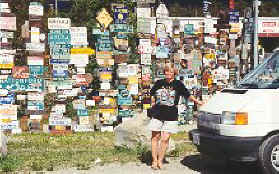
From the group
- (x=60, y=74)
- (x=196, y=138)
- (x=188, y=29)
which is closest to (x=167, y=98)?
(x=196, y=138)

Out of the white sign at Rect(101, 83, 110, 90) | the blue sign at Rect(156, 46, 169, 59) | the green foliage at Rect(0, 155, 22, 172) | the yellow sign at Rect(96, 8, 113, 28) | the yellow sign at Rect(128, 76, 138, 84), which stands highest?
the yellow sign at Rect(96, 8, 113, 28)

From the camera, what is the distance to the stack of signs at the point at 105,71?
13422 millimetres

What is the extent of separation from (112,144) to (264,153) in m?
4.77

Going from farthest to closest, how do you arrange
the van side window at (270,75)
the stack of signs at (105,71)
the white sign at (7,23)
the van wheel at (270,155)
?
the stack of signs at (105,71) < the white sign at (7,23) < the van side window at (270,75) < the van wheel at (270,155)

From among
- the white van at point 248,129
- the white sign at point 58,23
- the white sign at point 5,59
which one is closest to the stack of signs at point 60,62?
the white sign at point 58,23

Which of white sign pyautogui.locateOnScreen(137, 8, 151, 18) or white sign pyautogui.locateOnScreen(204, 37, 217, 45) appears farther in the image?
white sign pyautogui.locateOnScreen(204, 37, 217, 45)

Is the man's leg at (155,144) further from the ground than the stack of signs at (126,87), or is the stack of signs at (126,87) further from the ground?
the stack of signs at (126,87)

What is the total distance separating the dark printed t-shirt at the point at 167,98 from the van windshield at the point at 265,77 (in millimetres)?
1136

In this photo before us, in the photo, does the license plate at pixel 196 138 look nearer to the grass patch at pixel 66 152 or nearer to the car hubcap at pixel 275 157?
the car hubcap at pixel 275 157

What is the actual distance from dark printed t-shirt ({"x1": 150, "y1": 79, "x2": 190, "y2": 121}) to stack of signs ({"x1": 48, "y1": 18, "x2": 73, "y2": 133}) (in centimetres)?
516

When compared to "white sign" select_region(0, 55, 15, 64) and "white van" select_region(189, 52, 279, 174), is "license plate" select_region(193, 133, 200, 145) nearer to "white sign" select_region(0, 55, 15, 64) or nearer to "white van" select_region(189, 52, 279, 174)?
"white van" select_region(189, 52, 279, 174)

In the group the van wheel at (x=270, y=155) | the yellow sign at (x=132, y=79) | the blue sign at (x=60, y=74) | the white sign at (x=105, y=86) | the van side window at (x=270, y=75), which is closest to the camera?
the van wheel at (x=270, y=155)

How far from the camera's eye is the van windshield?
8102 mm

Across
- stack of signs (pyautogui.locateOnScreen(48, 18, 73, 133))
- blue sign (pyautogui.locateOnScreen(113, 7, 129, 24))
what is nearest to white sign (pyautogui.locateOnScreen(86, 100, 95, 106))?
stack of signs (pyautogui.locateOnScreen(48, 18, 73, 133))
